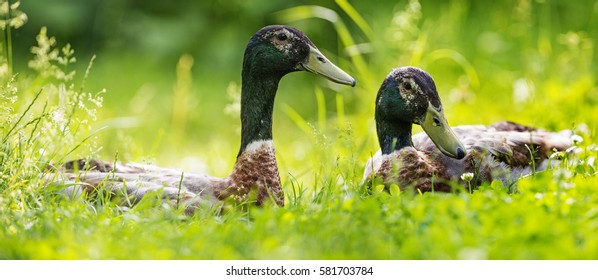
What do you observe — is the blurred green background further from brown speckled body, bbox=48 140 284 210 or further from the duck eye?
the duck eye

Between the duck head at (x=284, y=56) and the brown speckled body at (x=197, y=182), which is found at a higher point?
the duck head at (x=284, y=56)

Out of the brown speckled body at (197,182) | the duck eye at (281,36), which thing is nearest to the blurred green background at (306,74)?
the brown speckled body at (197,182)

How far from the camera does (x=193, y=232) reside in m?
3.84

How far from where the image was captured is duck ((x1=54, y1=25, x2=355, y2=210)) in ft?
15.0

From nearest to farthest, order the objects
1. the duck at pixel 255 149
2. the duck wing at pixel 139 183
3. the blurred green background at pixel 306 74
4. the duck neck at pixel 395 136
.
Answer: the duck wing at pixel 139 183 → the duck at pixel 255 149 → the duck neck at pixel 395 136 → the blurred green background at pixel 306 74

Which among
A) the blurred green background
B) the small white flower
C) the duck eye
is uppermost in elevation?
the blurred green background

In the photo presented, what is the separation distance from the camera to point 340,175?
505 centimetres

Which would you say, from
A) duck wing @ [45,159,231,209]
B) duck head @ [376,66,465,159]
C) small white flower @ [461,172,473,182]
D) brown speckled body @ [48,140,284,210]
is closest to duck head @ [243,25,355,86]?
duck head @ [376,66,465,159]

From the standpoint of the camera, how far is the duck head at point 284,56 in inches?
184

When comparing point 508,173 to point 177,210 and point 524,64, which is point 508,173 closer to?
point 177,210

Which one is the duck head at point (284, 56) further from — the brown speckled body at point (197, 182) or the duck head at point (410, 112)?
the brown speckled body at point (197, 182)

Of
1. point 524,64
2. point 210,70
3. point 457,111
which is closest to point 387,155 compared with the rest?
point 457,111

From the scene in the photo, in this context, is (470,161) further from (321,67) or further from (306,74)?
(306,74)

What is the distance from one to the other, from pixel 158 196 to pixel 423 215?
122 centimetres
